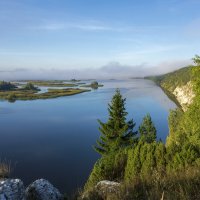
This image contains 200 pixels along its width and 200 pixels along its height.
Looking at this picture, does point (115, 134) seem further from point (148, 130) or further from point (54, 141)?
point (54, 141)

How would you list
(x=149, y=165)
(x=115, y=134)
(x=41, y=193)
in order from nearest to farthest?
1. (x=41, y=193)
2. (x=149, y=165)
3. (x=115, y=134)

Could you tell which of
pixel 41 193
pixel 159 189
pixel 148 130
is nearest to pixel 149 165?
pixel 41 193

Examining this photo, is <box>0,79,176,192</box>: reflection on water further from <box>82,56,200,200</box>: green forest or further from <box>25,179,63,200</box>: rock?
<box>25,179,63,200</box>: rock

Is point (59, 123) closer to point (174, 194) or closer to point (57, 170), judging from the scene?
point (57, 170)

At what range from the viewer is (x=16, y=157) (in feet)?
175

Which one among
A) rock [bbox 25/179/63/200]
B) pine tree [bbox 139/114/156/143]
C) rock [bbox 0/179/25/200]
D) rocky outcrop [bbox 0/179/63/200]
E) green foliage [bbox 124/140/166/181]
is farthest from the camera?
pine tree [bbox 139/114/156/143]

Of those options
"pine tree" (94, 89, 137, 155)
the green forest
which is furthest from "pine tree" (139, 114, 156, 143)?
"pine tree" (94, 89, 137, 155)

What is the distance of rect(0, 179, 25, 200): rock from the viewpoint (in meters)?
7.70

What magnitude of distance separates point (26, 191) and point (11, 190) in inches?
60.3

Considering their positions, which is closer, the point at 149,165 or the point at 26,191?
the point at 26,191

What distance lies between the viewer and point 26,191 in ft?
30.8

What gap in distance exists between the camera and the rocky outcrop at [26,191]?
7.82 metres

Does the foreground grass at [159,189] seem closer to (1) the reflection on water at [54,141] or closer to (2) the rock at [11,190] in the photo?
(2) the rock at [11,190]

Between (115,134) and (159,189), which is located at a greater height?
(159,189)
